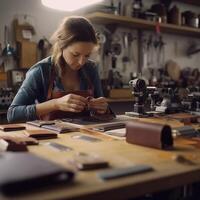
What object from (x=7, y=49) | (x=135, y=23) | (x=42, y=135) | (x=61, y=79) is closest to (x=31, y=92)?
(x=61, y=79)

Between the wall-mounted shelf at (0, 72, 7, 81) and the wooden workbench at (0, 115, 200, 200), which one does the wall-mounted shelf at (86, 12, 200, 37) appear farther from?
the wooden workbench at (0, 115, 200, 200)

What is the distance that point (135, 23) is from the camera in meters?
4.48

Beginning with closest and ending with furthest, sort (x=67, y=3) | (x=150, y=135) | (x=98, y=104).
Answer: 1. (x=150, y=135)
2. (x=67, y=3)
3. (x=98, y=104)

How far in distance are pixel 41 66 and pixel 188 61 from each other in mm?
3597

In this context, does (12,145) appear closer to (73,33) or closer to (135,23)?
(73,33)

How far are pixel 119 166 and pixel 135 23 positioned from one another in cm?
355

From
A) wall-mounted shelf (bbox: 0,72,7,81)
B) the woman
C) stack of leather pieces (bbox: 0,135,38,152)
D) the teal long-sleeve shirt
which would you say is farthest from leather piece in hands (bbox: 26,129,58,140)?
wall-mounted shelf (bbox: 0,72,7,81)

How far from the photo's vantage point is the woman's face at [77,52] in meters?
2.50

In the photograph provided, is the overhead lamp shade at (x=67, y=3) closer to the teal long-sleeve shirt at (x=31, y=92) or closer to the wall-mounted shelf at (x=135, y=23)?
the teal long-sleeve shirt at (x=31, y=92)

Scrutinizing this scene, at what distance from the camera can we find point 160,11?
477 cm

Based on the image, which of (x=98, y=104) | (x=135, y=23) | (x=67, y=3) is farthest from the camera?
(x=135, y=23)

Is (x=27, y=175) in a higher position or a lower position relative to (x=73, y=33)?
lower

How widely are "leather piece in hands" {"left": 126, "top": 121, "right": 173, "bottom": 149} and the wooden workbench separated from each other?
35 mm

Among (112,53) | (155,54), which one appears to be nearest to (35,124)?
(112,53)
